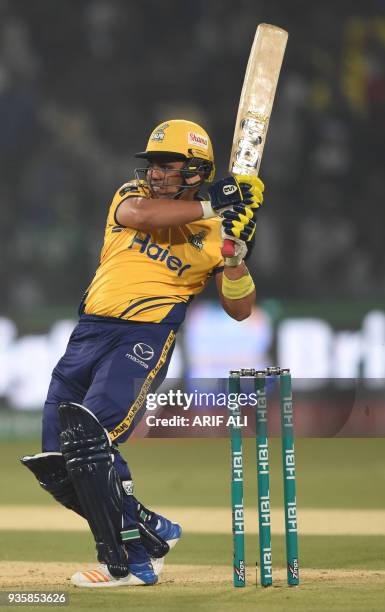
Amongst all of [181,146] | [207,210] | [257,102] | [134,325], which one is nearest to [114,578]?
[134,325]

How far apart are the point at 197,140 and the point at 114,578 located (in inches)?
64.3

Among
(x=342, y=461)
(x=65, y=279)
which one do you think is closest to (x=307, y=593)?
(x=342, y=461)

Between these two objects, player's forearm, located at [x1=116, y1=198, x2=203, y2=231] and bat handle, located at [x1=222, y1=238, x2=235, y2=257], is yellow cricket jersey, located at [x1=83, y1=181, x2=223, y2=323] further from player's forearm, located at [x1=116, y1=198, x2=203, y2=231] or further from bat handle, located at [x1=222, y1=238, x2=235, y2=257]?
bat handle, located at [x1=222, y1=238, x2=235, y2=257]

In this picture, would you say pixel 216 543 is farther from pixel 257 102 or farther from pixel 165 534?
pixel 257 102

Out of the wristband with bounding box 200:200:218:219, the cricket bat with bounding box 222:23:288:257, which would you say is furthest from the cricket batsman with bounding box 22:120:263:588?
the cricket bat with bounding box 222:23:288:257

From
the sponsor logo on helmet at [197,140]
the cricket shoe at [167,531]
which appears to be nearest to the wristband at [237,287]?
the sponsor logo on helmet at [197,140]

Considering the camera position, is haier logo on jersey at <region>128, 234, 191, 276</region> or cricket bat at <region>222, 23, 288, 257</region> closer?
cricket bat at <region>222, 23, 288, 257</region>

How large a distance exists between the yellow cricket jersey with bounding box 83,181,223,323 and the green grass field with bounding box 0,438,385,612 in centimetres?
101

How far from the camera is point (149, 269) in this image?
4.39 meters

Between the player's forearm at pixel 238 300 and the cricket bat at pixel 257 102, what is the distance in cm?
36

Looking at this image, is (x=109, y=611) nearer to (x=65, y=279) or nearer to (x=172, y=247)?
(x=172, y=247)

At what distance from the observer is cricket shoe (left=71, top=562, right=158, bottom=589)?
13.9ft

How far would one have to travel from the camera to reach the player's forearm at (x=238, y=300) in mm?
4316
